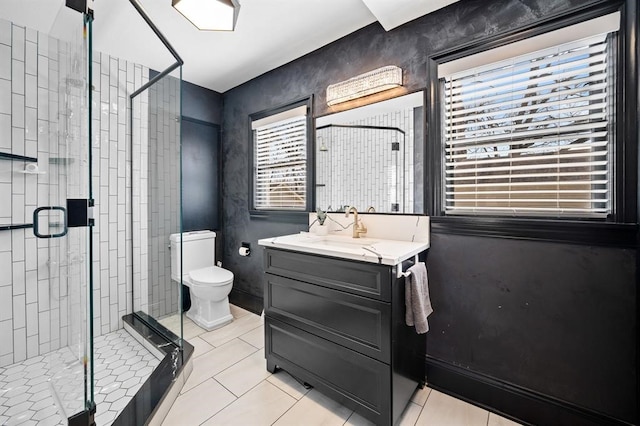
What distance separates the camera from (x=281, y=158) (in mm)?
2641

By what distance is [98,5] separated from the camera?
68.4 inches

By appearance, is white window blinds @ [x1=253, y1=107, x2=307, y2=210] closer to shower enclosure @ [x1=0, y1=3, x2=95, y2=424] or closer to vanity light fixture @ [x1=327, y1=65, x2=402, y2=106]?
vanity light fixture @ [x1=327, y1=65, x2=402, y2=106]

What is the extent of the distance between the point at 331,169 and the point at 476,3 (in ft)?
4.37

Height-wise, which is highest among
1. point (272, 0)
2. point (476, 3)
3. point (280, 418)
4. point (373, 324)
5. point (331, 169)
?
point (272, 0)

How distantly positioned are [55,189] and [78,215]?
589 mm

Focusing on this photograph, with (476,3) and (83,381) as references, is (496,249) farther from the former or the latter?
(83,381)

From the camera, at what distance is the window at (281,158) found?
8.12 ft

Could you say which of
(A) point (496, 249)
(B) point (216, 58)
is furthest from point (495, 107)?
(B) point (216, 58)

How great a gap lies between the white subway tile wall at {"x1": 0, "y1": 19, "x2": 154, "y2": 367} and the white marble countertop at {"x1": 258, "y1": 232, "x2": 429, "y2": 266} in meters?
1.08

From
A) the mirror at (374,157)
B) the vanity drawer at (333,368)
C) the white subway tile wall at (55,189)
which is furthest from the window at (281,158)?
the vanity drawer at (333,368)

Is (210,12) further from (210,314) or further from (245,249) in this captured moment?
(210,314)

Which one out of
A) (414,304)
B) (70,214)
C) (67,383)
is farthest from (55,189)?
(414,304)

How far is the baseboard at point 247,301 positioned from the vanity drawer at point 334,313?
100 cm

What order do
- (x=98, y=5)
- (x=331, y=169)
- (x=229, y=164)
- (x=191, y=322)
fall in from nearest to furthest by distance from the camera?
1. (x=98, y=5)
2. (x=331, y=169)
3. (x=191, y=322)
4. (x=229, y=164)
